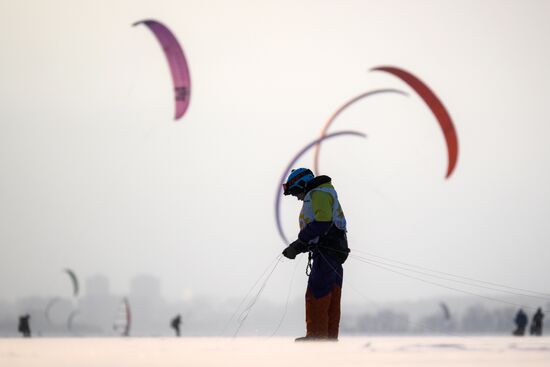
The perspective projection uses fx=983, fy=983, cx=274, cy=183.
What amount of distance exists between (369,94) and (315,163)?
5.19 meters

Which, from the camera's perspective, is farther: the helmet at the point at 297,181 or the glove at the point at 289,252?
the helmet at the point at 297,181

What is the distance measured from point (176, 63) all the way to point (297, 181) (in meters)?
18.6

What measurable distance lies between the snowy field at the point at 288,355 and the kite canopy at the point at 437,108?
22316 millimetres

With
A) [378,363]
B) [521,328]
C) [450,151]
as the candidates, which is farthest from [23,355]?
[521,328]

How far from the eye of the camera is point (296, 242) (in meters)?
10.4

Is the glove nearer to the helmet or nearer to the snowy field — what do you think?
the helmet

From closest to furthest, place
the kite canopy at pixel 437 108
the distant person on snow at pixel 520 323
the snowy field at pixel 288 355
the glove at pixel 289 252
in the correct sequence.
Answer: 1. the snowy field at pixel 288 355
2. the glove at pixel 289 252
3. the kite canopy at pixel 437 108
4. the distant person on snow at pixel 520 323

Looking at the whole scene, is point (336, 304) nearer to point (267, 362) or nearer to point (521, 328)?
point (267, 362)

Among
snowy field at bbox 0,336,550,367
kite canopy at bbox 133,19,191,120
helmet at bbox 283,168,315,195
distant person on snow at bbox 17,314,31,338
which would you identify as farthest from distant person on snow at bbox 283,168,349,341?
distant person on snow at bbox 17,314,31,338

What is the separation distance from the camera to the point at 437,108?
32.5m

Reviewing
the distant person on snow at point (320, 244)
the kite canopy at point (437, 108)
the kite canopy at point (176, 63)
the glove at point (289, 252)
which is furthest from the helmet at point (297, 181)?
the kite canopy at point (437, 108)

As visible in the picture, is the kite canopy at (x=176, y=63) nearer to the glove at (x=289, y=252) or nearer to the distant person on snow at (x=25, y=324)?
the distant person on snow at (x=25, y=324)

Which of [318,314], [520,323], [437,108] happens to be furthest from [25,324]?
[318,314]

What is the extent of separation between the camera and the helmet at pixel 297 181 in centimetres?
1077
